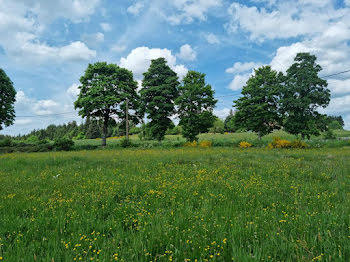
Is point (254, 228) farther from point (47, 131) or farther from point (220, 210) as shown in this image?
point (47, 131)

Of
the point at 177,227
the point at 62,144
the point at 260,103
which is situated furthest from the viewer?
the point at 260,103

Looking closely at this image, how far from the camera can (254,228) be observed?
10.9 feet

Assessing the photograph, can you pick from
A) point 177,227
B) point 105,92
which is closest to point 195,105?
point 105,92

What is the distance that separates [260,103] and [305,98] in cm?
648

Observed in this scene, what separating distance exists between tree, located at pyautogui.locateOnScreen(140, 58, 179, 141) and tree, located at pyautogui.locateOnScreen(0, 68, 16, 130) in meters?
24.2

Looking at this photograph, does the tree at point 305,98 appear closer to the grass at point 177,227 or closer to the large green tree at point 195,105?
the large green tree at point 195,105

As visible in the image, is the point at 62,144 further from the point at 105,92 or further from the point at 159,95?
the point at 159,95

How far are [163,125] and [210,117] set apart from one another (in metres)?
8.05

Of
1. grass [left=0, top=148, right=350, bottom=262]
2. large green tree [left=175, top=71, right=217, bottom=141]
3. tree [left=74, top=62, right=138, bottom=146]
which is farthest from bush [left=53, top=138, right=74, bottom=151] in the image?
grass [left=0, top=148, right=350, bottom=262]

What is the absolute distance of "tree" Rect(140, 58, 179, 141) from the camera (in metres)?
32.7

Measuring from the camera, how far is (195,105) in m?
32.1

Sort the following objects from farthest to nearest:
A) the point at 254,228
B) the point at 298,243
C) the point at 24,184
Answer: the point at 24,184, the point at 254,228, the point at 298,243

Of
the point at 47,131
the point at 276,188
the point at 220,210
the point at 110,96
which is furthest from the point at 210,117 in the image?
the point at 47,131

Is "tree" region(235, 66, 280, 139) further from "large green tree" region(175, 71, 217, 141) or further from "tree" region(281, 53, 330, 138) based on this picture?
"large green tree" region(175, 71, 217, 141)
